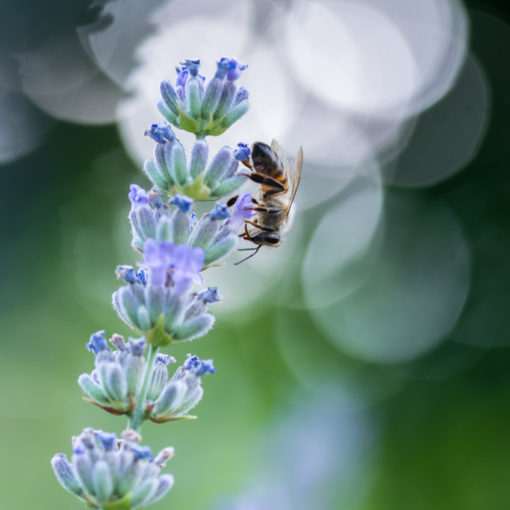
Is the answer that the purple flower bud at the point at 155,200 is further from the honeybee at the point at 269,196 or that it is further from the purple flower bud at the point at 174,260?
the honeybee at the point at 269,196

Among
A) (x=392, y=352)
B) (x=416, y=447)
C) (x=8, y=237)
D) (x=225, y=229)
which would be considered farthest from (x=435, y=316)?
(x=225, y=229)

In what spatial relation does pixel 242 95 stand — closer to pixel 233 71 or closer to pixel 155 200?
pixel 233 71

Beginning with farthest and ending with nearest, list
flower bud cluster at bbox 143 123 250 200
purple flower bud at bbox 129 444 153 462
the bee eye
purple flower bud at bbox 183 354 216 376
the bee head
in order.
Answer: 1. the bee eye
2. the bee head
3. flower bud cluster at bbox 143 123 250 200
4. purple flower bud at bbox 183 354 216 376
5. purple flower bud at bbox 129 444 153 462

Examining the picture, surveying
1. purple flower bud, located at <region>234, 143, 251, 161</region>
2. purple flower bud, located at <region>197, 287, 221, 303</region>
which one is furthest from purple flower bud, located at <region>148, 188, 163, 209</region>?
purple flower bud, located at <region>234, 143, 251, 161</region>

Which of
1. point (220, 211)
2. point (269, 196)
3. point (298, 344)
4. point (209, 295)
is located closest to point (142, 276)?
point (209, 295)

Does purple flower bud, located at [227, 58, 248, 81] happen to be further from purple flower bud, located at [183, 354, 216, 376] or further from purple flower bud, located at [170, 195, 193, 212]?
purple flower bud, located at [183, 354, 216, 376]

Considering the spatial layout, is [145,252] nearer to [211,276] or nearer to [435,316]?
[211,276]
